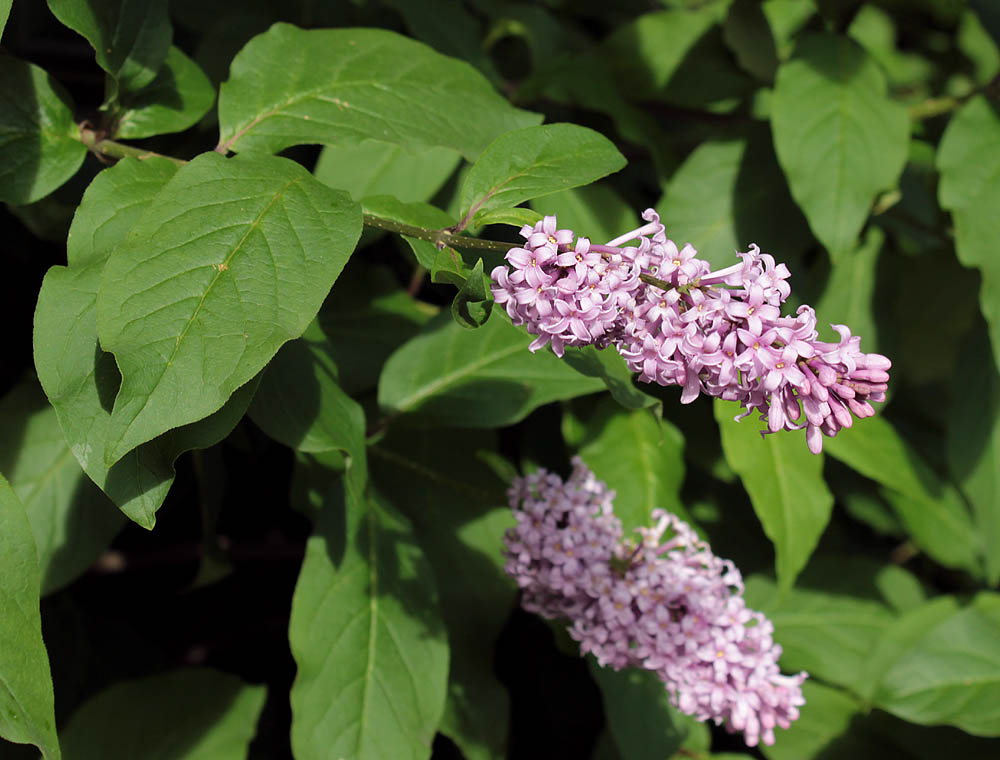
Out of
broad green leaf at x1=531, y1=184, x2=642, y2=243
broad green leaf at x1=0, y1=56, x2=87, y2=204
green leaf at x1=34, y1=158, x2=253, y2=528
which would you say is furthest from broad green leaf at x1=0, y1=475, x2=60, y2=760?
broad green leaf at x1=531, y1=184, x2=642, y2=243

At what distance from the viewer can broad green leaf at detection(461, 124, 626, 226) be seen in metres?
1.20

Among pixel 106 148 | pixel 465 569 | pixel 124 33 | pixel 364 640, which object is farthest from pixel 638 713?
pixel 124 33

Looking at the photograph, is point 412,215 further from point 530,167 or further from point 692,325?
point 692,325

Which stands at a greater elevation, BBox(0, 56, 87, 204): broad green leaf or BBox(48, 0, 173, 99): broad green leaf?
BBox(48, 0, 173, 99): broad green leaf

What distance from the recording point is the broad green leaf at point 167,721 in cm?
188

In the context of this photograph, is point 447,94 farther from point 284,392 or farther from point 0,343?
point 0,343

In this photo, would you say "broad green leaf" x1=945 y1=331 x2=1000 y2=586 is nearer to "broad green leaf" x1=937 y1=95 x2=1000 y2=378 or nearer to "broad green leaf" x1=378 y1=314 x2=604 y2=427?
"broad green leaf" x1=937 y1=95 x2=1000 y2=378

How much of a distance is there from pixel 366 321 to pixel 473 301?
992 millimetres

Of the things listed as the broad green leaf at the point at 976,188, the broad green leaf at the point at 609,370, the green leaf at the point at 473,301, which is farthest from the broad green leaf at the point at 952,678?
the green leaf at the point at 473,301

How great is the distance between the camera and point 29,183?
4.25 ft

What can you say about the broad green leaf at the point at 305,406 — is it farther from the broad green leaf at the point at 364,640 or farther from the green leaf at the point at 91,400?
the green leaf at the point at 91,400

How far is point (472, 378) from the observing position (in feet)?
6.08

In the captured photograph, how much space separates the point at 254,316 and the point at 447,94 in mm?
671

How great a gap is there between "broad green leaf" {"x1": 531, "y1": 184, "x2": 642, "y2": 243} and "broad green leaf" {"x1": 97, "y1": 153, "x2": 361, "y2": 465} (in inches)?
32.9
